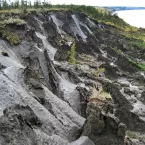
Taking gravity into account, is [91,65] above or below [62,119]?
below

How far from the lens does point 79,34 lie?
127688 mm

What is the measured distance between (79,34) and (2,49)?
83.4 metres

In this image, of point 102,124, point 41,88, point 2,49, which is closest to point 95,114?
point 102,124

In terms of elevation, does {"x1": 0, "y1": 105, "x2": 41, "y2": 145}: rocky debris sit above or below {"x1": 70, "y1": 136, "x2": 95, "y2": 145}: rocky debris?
above

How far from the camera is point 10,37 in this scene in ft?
173

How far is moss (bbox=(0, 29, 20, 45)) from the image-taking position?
5153 centimetres

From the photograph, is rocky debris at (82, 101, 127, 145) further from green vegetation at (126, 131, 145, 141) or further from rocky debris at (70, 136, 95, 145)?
green vegetation at (126, 131, 145, 141)

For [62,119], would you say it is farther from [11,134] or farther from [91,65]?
[91,65]

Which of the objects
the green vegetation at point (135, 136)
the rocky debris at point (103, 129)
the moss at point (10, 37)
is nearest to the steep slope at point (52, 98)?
the rocky debris at point (103, 129)

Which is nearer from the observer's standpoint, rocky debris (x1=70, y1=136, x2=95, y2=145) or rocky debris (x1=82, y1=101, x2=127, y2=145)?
rocky debris (x1=70, y1=136, x2=95, y2=145)

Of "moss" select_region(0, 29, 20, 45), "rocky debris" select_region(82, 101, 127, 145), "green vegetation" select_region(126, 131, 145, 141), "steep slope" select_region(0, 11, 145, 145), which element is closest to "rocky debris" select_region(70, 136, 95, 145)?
"steep slope" select_region(0, 11, 145, 145)

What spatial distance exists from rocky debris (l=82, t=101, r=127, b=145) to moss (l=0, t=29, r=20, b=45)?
2343 cm

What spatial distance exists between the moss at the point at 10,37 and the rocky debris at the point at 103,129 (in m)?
23.4

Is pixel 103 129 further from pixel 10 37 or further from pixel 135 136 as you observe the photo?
pixel 10 37
